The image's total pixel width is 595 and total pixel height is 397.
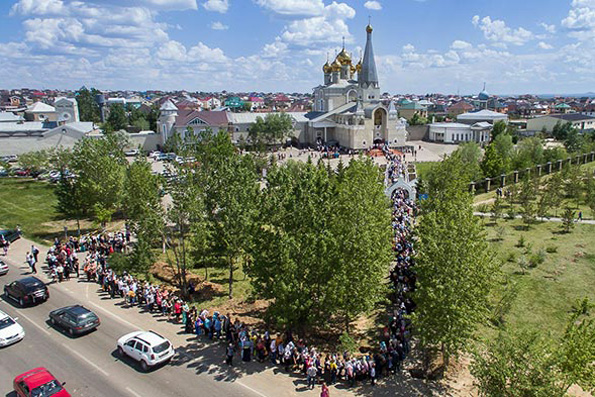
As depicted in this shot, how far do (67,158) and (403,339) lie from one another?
142 ft

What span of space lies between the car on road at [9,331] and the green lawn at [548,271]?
19441mm

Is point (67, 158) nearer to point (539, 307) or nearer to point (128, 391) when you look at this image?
point (128, 391)

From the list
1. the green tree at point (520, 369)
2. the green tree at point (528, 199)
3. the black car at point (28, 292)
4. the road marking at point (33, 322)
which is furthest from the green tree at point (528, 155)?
the road marking at point (33, 322)

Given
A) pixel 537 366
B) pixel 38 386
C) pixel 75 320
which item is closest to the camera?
pixel 537 366

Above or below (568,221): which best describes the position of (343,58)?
above

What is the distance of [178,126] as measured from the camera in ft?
239

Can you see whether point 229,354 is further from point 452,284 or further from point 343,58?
point 343,58

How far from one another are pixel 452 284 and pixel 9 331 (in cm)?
1689

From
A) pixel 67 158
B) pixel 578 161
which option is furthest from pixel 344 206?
pixel 578 161

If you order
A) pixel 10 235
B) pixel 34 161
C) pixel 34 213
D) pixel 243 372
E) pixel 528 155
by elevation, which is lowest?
pixel 243 372

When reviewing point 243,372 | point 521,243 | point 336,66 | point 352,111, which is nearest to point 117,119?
point 336,66

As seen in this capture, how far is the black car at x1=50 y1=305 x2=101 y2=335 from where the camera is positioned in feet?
58.4

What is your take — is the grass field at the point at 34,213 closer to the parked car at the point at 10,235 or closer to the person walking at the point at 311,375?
the parked car at the point at 10,235

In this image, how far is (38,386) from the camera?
13.4 metres
